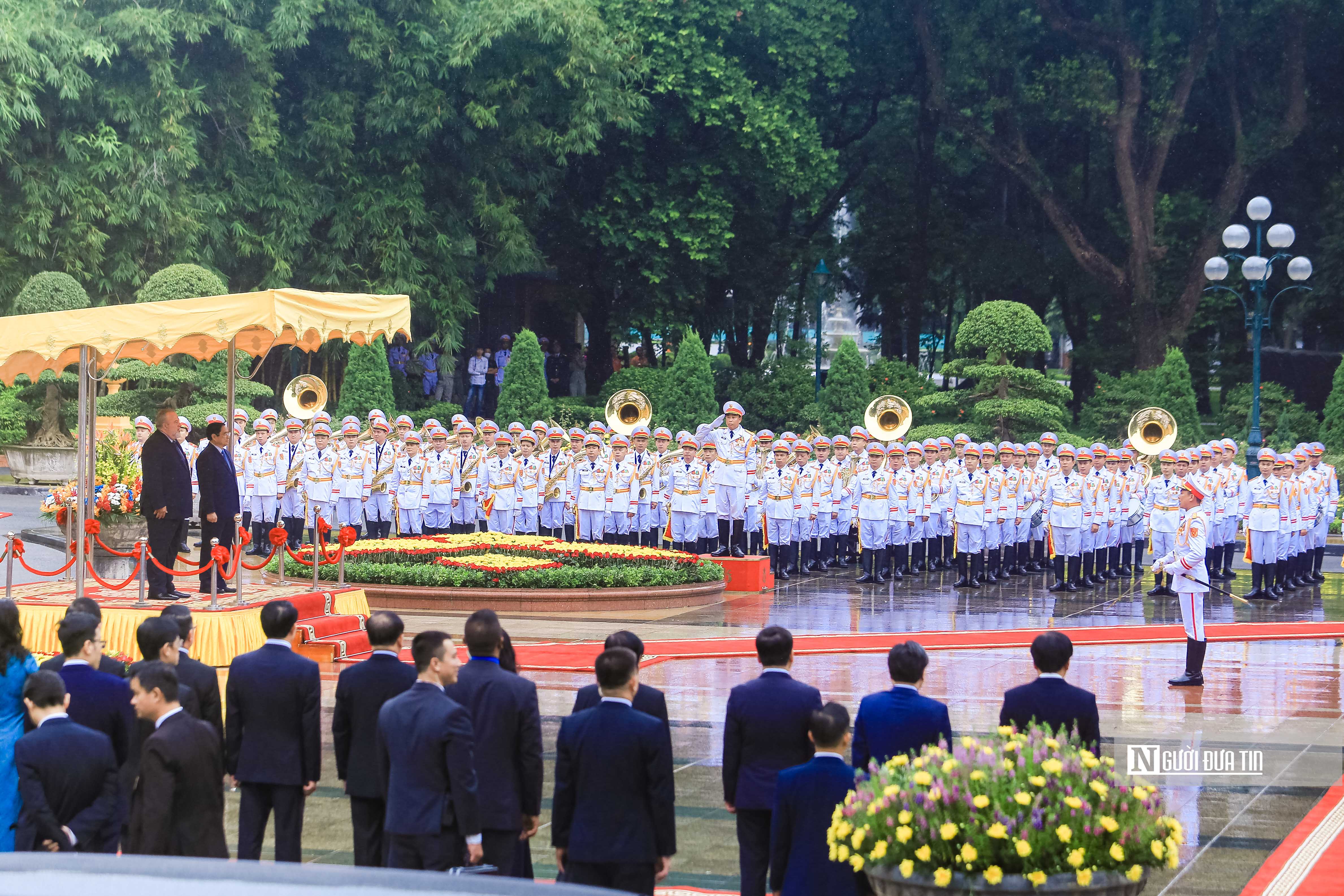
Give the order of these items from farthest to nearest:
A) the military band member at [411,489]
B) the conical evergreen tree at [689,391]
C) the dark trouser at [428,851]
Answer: the conical evergreen tree at [689,391], the military band member at [411,489], the dark trouser at [428,851]

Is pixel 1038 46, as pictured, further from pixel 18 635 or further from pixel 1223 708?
pixel 18 635

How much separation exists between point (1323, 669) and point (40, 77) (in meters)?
26.3

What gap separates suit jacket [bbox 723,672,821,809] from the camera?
6648 millimetres

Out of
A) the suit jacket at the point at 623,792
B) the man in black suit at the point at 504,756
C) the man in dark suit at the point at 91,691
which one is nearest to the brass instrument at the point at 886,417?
the man in black suit at the point at 504,756

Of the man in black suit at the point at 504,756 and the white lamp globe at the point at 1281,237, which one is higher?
the white lamp globe at the point at 1281,237

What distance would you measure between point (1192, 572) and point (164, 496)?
9218 millimetres

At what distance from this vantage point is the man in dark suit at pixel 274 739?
7.34 m

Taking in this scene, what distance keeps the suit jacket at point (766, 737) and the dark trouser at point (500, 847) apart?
39.2 inches

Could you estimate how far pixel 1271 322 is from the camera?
122 feet

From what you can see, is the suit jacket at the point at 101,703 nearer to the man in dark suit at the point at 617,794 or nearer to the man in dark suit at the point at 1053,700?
the man in dark suit at the point at 617,794

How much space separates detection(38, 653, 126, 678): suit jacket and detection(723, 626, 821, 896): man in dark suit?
2.91 meters

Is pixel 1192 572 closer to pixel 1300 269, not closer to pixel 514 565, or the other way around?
pixel 514 565

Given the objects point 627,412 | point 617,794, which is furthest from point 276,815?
point 627,412

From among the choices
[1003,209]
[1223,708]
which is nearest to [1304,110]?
[1003,209]
